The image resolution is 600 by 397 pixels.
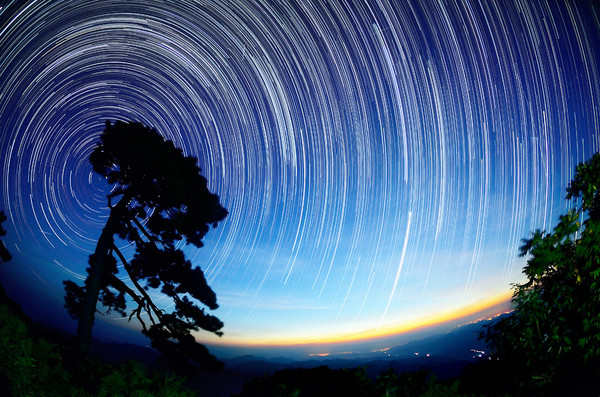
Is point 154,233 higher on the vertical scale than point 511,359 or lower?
higher

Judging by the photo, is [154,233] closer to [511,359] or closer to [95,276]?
[95,276]

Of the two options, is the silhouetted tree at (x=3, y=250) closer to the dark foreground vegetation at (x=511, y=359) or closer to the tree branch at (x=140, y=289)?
the tree branch at (x=140, y=289)

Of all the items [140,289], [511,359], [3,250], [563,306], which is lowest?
[511,359]

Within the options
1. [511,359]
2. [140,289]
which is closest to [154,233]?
[140,289]

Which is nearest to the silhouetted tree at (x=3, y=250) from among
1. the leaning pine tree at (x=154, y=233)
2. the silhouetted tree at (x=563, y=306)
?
the leaning pine tree at (x=154, y=233)

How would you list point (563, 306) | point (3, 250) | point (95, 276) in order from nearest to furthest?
point (563, 306) → point (95, 276) → point (3, 250)

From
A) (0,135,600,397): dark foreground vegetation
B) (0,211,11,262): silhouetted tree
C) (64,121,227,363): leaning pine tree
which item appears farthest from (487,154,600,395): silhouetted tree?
(0,211,11,262): silhouetted tree

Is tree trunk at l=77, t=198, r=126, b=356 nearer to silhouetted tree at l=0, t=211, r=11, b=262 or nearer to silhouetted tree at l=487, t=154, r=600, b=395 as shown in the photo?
silhouetted tree at l=0, t=211, r=11, b=262

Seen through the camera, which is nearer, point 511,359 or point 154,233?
point 511,359
